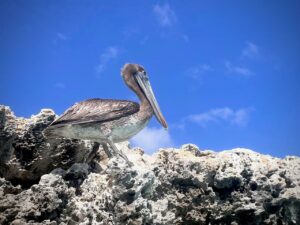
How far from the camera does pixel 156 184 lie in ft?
25.3

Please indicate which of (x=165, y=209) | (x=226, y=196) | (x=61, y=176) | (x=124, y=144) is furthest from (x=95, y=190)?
(x=124, y=144)

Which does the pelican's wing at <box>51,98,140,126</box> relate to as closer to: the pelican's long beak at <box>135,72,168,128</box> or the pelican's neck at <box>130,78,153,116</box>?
the pelican's neck at <box>130,78,153,116</box>

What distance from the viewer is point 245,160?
8.59 meters

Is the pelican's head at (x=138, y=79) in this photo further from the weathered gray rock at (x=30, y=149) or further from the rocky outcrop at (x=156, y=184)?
the weathered gray rock at (x=30, y=149)

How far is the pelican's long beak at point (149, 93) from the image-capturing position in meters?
10.1

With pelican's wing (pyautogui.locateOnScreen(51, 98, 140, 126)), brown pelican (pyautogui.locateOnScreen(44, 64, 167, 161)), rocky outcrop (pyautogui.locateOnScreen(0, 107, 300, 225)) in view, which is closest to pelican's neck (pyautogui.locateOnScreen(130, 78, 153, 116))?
brown pelican (pyautogui.locateOnScreen(44, 64, 167, 161))

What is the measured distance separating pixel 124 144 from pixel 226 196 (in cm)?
342

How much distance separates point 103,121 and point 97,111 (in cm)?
24

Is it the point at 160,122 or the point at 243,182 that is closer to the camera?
the point at 243,182

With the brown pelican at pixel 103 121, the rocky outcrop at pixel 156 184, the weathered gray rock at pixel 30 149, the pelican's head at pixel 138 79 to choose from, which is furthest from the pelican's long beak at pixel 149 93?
the weathered gray rock at pixel 30 149

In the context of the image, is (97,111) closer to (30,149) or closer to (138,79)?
(30,149)

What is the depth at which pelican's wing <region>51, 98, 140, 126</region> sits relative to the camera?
8.67 meters

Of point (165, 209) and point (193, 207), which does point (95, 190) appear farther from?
point (193, 207)

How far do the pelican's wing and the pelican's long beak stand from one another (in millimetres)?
765
